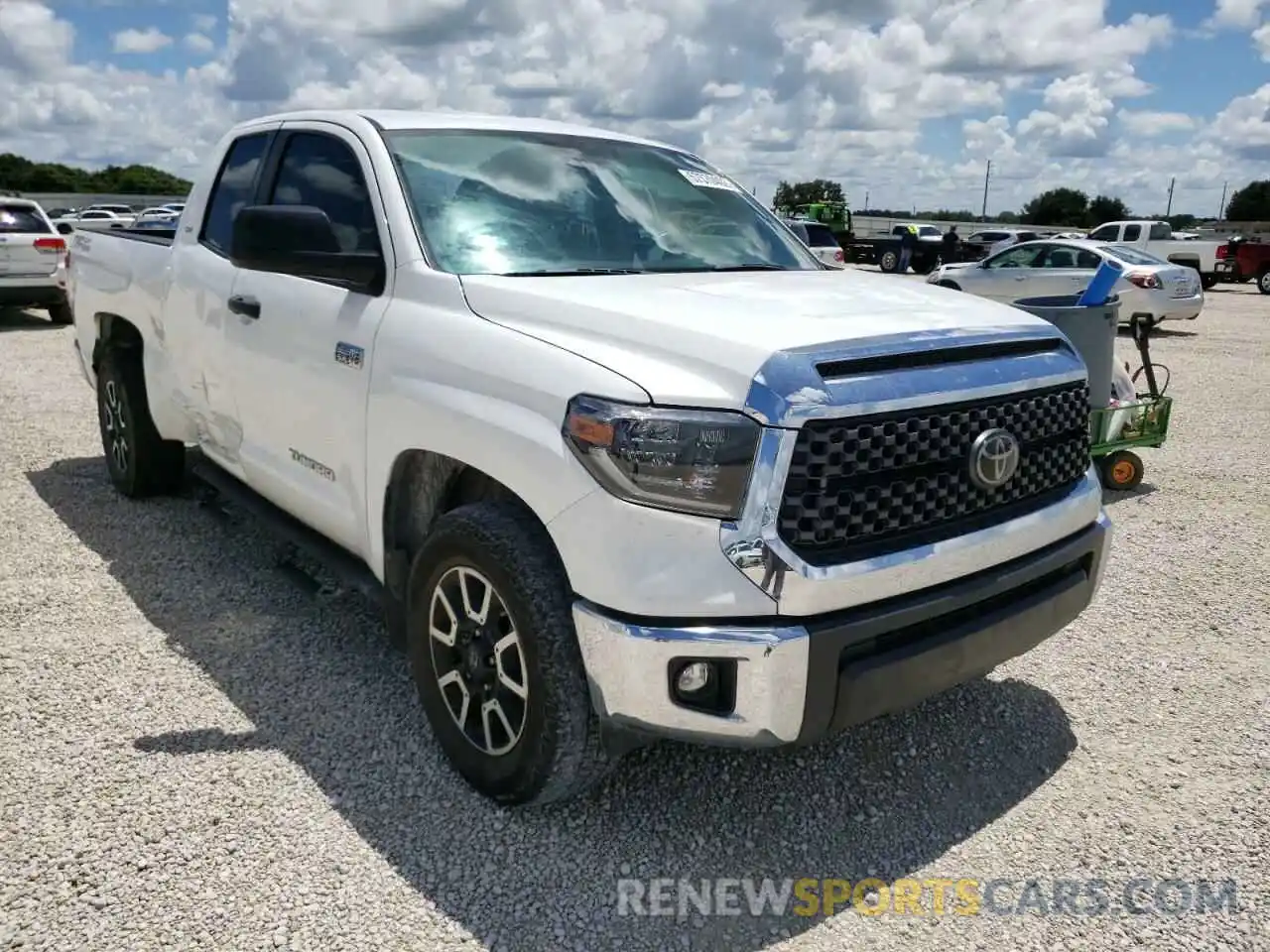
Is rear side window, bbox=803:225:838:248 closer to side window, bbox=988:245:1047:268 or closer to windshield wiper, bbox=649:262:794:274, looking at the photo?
side window, bbox=988:245:1047:268

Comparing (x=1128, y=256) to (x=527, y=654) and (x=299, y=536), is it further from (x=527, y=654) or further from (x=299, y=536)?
(x=527, y=654)

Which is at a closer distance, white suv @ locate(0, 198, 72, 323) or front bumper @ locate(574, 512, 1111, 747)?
front bumper @ locate(574, 512, 1111, 747)

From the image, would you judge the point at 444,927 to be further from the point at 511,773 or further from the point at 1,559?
the point at 1,559

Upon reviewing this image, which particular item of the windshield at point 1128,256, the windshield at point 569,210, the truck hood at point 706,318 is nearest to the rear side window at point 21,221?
the windshield at point 569,210

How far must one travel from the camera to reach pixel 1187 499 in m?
6.66

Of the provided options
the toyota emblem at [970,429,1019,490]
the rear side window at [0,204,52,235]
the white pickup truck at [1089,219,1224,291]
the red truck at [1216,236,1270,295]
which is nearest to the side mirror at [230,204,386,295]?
the toyota emblem at [970,429,1019,490]

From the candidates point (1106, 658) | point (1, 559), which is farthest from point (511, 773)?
point (1, 559)

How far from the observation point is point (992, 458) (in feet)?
8.99

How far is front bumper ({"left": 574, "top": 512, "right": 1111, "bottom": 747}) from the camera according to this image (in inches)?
95.6

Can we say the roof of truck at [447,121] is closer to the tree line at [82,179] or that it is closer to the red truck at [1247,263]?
the red truck at [1247,263]

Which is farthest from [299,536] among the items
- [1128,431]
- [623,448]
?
[1128,431]

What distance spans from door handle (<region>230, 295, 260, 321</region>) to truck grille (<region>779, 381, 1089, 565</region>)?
2.39 metres

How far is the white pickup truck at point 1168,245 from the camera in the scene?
25.9 metres

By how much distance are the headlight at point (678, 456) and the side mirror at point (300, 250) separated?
123cm
